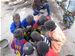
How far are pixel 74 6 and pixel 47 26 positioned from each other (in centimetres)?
130

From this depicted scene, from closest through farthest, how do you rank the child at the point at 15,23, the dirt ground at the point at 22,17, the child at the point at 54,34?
the child at the point at 54,34 < the child at the point at 15,23 < the dirt ground at the point at 22,17

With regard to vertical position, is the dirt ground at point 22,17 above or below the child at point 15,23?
below

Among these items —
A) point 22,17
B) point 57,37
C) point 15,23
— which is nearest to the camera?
point 57,37

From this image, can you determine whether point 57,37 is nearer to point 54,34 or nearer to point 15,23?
point 54,34

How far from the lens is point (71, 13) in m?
2.35

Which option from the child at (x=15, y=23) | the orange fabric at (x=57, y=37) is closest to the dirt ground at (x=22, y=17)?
the orange fabric at (x=57, y=37)

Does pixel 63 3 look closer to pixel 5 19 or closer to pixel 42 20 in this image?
pixel 42 20

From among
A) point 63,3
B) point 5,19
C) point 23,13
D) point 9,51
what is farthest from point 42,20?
point 63,3

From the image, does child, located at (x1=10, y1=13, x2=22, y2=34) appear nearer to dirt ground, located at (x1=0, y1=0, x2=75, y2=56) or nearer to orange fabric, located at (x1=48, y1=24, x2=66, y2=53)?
dirt ground, located at (x1=0, y1=0, x2=75, y2=56)

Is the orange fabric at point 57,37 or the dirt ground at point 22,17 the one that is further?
the dirt ground at point 22,17

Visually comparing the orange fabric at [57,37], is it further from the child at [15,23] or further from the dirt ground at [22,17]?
the child at [15,23]

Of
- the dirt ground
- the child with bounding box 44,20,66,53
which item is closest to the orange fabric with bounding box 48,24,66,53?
the child with bounding box 44,20,66,53

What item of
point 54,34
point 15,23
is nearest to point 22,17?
point 15,23

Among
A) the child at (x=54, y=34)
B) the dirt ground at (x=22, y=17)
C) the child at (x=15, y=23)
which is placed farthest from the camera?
the dirt ground at (x=22, y=17)
